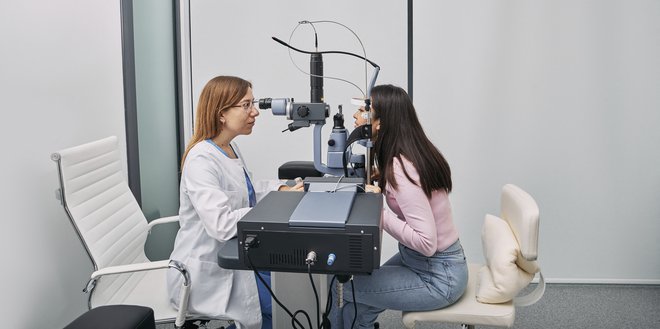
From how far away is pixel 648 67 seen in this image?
2670mm

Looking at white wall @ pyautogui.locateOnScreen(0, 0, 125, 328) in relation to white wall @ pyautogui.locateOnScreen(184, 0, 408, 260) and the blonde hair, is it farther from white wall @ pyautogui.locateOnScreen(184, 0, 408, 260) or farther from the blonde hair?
white wall @ pyautogui.locateOnScreen(184, 0, 408, 260)

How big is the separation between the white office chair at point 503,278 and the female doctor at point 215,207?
50 centimetres

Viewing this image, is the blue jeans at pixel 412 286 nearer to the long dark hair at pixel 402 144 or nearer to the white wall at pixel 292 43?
the long dark hair at pixel 402 144

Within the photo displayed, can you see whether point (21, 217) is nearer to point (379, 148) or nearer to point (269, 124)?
point (379, 148)

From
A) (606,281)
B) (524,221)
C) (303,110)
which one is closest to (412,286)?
(524,221)

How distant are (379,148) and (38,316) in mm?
1186

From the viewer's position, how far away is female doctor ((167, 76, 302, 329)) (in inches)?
59.2

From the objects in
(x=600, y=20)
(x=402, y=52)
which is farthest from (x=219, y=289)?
(x=600, y=20)

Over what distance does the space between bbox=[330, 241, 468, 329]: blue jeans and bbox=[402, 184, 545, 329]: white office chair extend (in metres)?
0.04

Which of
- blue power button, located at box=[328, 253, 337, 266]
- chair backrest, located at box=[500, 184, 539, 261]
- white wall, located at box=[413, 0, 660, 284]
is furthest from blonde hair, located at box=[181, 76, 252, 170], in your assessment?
white wall, located at box=[413, 0, 660, 284]

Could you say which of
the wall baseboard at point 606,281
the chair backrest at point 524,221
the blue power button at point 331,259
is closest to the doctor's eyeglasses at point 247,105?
the blue power button at point 331,259

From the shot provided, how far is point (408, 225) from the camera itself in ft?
5.00

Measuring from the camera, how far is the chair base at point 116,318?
4.63 feet

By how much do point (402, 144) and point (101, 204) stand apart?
97cm
